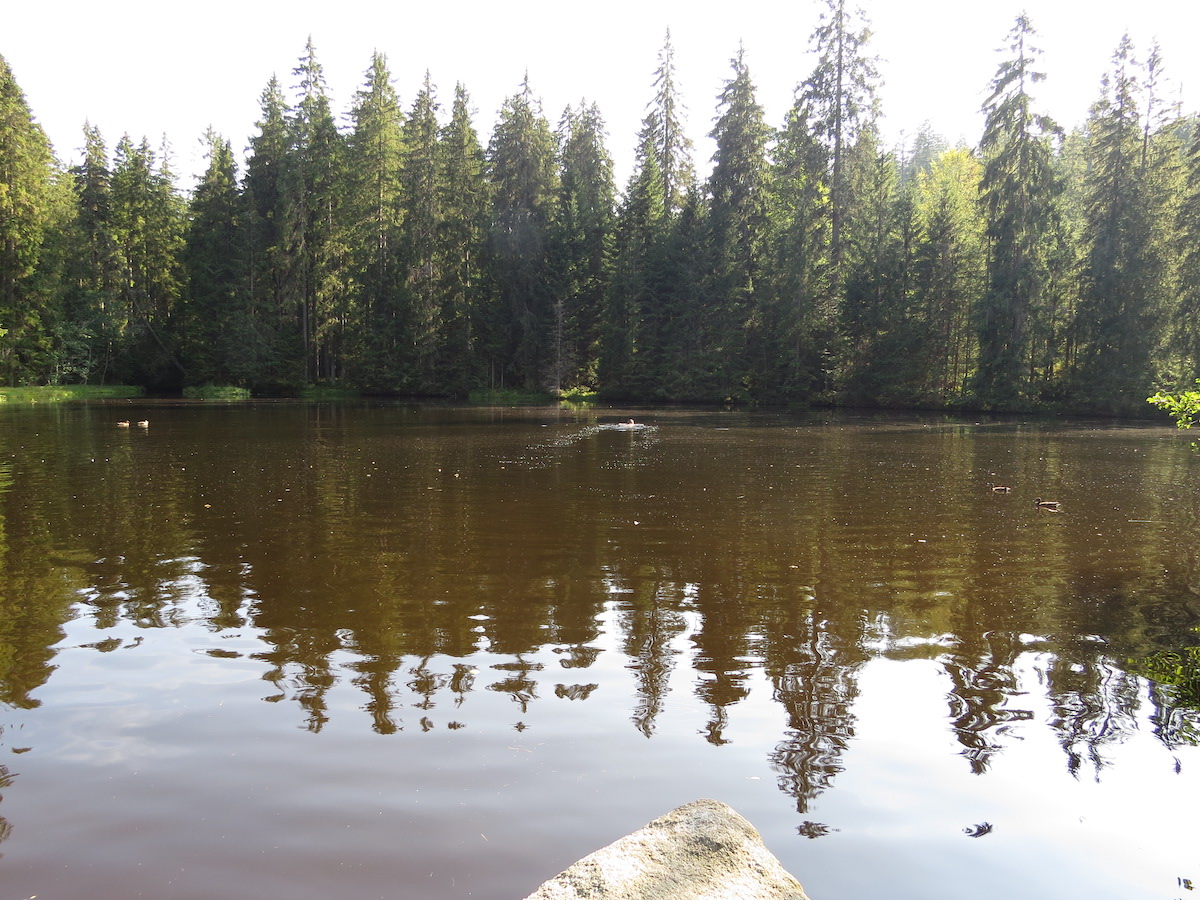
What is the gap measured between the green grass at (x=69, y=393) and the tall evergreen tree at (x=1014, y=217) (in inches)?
1965

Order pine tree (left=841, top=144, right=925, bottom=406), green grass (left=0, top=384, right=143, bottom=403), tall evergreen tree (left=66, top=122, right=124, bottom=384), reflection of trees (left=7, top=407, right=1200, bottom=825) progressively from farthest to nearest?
tall evergreen tree (left=66, top=122, right=124, bottom=384)
green grass (left=0, top=384, right=143, bottom=403)
pine tree (left=841, top=144, right=925, bottom=406)
reflection of trees (left=7, top=407, right=1200, bottom=825)

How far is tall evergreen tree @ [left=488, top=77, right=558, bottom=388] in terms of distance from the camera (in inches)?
2269

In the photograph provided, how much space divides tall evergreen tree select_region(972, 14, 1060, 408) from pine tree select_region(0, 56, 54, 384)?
53.5 metres

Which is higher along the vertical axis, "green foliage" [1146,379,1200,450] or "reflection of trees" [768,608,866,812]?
"green foliage" [1146,379,1200,450]

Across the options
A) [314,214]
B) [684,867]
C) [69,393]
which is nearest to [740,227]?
[314,214]

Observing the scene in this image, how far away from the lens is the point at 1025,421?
38281 millimetres

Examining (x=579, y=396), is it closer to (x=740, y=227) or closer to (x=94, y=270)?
(x=740, y=227)

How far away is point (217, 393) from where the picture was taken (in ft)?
178

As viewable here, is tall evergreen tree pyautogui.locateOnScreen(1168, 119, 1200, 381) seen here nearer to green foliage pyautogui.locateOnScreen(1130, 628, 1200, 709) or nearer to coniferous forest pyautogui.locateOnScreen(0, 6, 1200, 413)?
coniferous forest pyautogui.locateOnScreen(0, 6, 1200, 413)

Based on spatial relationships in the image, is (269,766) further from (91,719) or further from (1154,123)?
(1154,123)

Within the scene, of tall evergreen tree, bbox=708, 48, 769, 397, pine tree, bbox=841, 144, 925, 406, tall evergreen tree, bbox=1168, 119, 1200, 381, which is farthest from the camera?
tall evergreen tree, bbox=708, 48, 769, 397

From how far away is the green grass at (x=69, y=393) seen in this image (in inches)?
1852

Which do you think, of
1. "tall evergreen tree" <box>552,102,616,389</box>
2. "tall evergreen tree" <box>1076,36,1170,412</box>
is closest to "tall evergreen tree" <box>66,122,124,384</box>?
"tall evergreen tree" <box>552,102,616,389</box>

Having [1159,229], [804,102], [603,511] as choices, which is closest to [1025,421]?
[1159,229]
